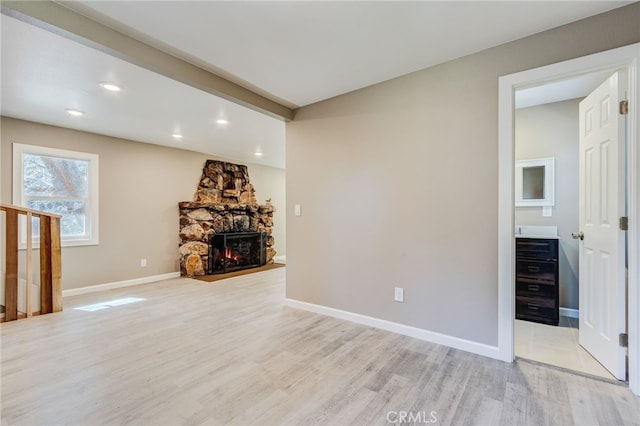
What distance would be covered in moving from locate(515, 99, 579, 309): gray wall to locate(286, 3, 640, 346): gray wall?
5.08 ft

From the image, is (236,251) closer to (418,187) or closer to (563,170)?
(418,187)

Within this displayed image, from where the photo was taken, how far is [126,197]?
15.3 ft

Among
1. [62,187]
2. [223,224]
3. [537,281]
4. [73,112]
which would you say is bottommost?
[537,281]

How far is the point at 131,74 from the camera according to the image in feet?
8.27

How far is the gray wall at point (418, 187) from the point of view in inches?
86.3

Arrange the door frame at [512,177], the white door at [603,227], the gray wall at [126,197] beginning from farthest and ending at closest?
1. the gray wall at [126,197]
2. the white door at [603,227]
3. the door frame at [512,177]

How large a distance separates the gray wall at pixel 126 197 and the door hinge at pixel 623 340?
5662mm

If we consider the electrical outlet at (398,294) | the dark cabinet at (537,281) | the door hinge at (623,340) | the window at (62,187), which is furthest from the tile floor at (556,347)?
the window at (62,187)

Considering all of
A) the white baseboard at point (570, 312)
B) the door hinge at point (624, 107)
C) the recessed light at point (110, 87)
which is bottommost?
A: the white baseboard at point (570, 312)

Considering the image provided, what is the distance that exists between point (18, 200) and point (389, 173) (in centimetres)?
452

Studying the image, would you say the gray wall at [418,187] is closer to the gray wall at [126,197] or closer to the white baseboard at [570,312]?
the white baseboard at [570,312]

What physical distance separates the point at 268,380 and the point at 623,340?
2253mm

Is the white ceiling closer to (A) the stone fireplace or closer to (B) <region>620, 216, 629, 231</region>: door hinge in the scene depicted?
(B) <region>620, 216, 629, 231</region>: door hinge

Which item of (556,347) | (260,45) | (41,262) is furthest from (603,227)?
(41,262)
